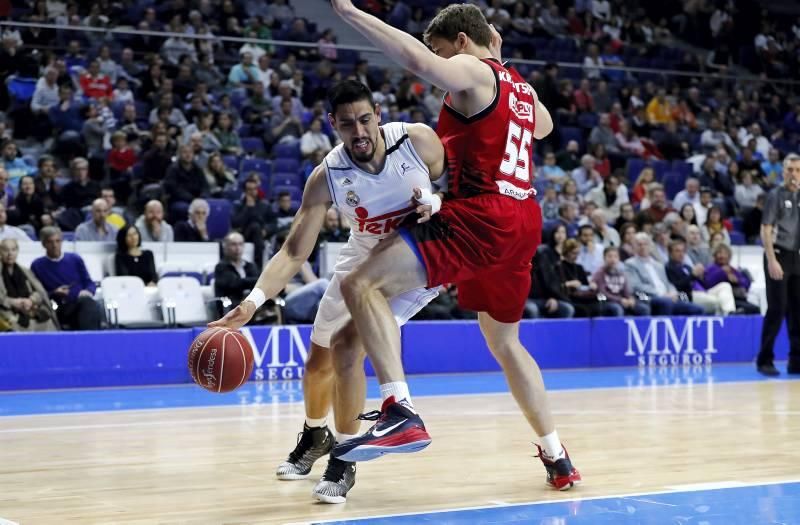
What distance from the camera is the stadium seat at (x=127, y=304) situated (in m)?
9.91

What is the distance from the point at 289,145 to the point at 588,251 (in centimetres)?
377

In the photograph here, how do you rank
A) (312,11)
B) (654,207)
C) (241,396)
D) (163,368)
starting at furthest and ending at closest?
(312,11), (654,207), (163,368), (241,396)

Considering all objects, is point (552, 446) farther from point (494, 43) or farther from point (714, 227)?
point (714, 227)

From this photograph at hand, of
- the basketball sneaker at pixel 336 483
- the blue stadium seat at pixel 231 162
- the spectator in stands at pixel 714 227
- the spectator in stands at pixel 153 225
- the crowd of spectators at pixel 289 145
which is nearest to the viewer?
the basketball sneaker at pixel 336 483

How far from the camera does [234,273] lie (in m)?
10.3

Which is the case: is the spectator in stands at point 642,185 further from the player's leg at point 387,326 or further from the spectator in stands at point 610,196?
the player's leg at point 387,326

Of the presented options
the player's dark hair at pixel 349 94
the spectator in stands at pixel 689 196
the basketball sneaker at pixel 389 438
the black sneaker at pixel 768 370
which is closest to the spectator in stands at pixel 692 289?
the black sneaker at pixel 768 370

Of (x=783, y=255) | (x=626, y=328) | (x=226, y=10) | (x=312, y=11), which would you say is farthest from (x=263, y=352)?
(x=312, y=11)

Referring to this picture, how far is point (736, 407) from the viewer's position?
314 inches

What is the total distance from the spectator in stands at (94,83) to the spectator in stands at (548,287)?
531 cm

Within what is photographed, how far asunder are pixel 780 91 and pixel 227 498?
17.6 meters

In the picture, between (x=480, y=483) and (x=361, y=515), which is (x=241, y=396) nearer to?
(x=480, y=483)

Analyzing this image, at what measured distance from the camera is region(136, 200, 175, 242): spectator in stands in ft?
35.4

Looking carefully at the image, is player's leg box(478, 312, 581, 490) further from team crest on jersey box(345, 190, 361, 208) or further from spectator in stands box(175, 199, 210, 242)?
spectator in stands box(175, 199, 210, 242)
